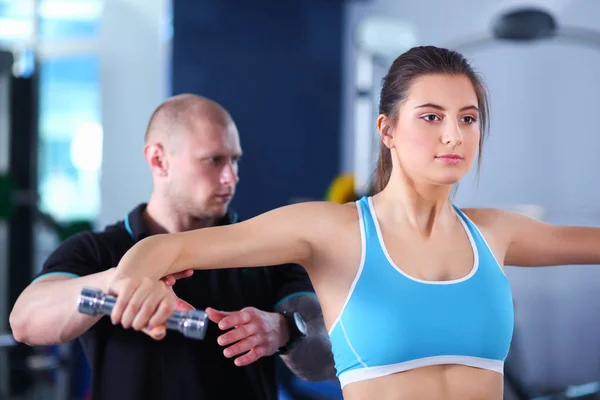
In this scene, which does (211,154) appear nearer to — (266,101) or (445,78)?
(445,78)

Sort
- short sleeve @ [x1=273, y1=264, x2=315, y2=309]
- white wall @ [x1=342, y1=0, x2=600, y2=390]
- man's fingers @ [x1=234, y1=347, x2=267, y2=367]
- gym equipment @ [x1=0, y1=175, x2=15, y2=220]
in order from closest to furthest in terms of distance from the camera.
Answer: man's fingers @ [x1=234, y1=347, x2=267, y2=367] < short sleeve @ [x1=273, y1=264, x2=315, y2=309] < gym equipment @ [x1=0, y1=175, x2=15, y2=220] < white wall @ [x1=342, y1=0, x2=600, y2=390]

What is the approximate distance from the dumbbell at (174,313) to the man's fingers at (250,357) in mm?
403

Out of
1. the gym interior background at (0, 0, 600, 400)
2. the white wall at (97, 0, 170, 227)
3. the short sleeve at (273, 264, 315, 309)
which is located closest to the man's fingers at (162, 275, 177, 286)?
the short sleeve at (273, 264, 315, 309)

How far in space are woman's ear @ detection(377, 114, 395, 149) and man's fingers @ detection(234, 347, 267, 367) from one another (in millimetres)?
430

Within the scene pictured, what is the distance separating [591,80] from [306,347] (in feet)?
9.33

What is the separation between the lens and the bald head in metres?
1.64

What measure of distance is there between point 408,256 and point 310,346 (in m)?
0.42

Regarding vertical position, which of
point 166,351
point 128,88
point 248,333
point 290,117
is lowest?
point 166,351

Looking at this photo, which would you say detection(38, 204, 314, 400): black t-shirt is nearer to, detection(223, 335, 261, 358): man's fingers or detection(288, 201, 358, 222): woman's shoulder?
detection(223, 335, 261, 358): man's fingers

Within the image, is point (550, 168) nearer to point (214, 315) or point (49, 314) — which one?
point (214, 315)

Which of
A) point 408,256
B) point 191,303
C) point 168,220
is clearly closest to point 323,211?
point 408,256

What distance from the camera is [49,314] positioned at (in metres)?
1.27

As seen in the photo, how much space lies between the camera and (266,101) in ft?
14.2

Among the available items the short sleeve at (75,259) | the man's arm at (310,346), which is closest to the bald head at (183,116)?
the short sleeve at (75,259)
